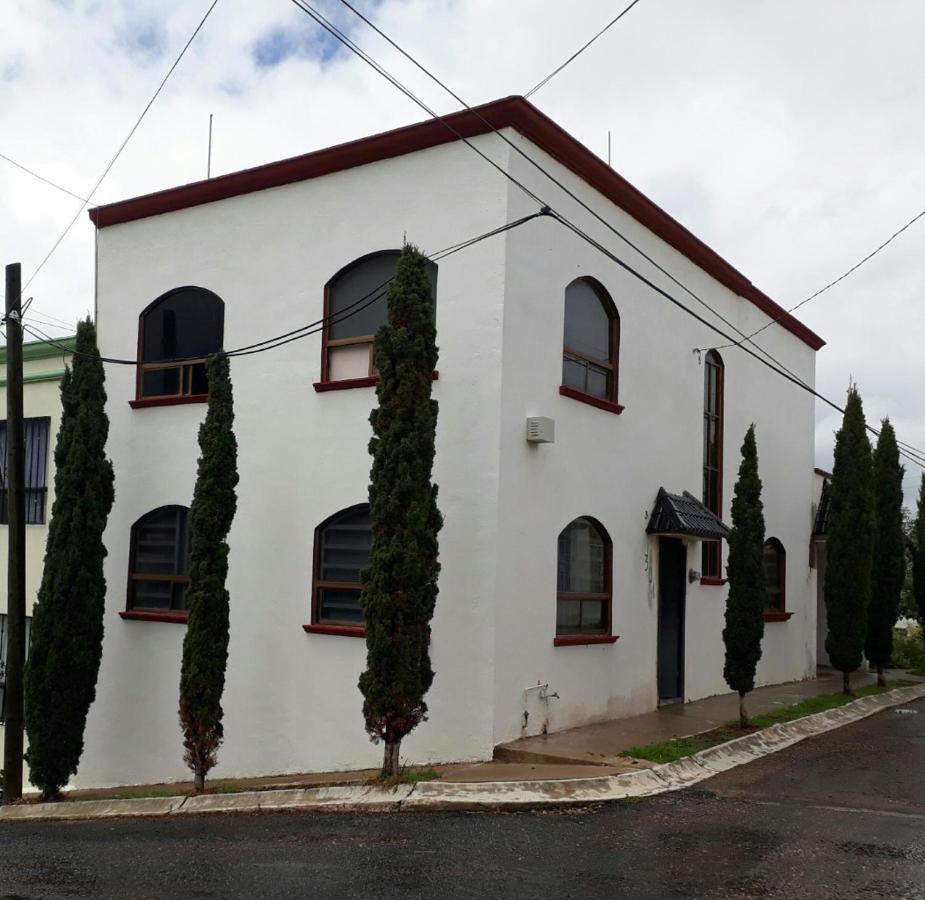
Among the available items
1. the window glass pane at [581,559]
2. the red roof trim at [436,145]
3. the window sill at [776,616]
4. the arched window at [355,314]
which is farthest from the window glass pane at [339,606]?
the window sill at [776,616]

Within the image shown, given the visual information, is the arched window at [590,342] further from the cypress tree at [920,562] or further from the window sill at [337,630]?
the cypress tree at [920,562]

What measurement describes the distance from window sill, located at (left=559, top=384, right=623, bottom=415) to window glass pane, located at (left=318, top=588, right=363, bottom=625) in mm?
3348

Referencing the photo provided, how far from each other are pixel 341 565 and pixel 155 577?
3.30 m

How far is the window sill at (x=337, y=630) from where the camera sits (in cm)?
1210

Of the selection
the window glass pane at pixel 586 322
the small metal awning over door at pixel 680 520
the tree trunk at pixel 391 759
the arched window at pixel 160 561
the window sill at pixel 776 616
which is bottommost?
the tree trunk at pixel 391 759

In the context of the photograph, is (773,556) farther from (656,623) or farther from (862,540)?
(656,623)

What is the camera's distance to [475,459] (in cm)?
→ 1154

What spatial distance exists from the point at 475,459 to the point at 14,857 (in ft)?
18.7

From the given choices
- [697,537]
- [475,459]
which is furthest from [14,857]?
[697,537]

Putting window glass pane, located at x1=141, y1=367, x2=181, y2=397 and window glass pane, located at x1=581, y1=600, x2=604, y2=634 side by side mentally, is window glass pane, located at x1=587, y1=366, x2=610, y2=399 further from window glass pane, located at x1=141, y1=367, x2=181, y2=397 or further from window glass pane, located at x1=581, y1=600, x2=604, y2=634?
window glass pane, located at x1=141, y1=367, x2=181, y2=397

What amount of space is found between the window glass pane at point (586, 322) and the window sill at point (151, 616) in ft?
19.9

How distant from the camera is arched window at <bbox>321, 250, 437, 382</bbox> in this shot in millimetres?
12789

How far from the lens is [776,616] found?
18.2 m

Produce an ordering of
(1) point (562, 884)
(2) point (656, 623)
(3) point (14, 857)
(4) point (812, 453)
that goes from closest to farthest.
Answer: (1) point (562, 884) < (3) point (14, 857) < (2) point (656, 623) < (4) point (812, 453)
